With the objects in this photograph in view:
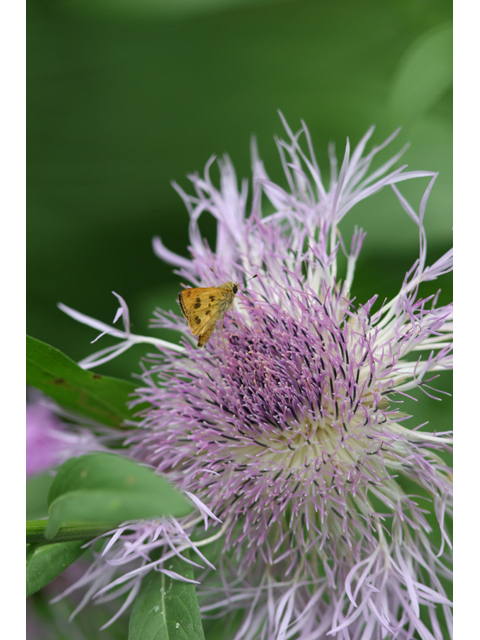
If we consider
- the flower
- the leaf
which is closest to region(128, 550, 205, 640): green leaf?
the flower

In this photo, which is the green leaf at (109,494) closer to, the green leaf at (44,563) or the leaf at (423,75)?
the green leaf at (44,563)

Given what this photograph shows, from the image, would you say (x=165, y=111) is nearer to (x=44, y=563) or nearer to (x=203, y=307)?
(x=203, y=307)

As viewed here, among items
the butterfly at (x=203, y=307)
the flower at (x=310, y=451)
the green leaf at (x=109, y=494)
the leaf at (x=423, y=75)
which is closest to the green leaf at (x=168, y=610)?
the flower at (x=310, y=451)

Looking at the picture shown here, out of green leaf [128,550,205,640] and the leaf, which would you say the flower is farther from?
the leaf
